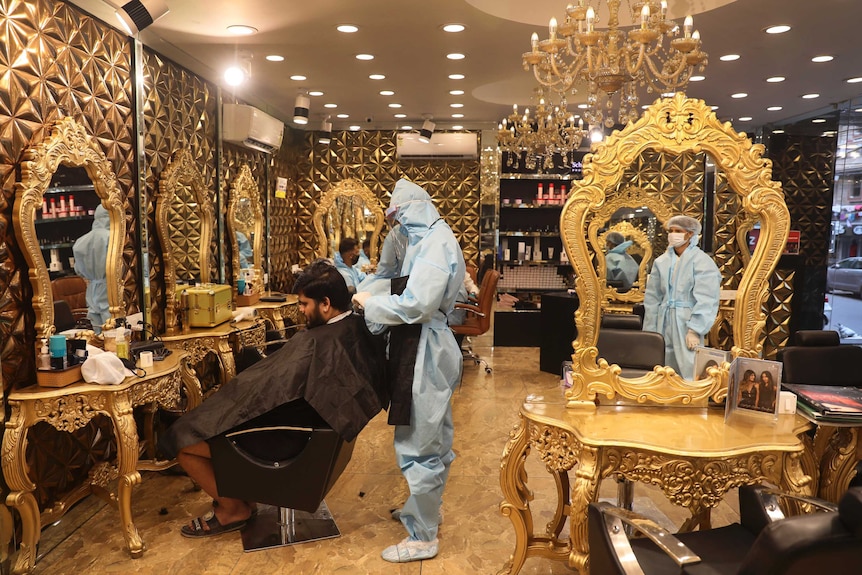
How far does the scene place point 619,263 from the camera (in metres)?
2.36

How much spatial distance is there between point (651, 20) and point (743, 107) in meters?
3.81

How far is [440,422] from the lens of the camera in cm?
264

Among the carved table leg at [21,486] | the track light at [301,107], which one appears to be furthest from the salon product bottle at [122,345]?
the track light at [301,107]

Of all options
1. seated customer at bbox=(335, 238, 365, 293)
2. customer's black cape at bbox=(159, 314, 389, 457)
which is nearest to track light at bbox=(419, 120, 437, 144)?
seated customer at bbox=(335, 238, 365, 293)

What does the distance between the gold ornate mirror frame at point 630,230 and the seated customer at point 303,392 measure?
41.7 inches

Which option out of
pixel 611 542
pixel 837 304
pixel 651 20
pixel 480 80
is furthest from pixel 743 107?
pixel 611 542

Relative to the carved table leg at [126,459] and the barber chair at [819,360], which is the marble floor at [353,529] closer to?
the carved table leg at [126,459]

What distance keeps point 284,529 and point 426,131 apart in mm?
5194

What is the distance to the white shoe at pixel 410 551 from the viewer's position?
2631mm

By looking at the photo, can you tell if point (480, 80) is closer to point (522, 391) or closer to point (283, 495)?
point (522, 391)

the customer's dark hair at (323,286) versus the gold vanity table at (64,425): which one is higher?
the customer's dark hair at (323,286)

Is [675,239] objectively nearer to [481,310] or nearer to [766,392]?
→ [766,392]

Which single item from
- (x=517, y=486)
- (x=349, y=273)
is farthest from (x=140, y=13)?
(x=349, y=273)

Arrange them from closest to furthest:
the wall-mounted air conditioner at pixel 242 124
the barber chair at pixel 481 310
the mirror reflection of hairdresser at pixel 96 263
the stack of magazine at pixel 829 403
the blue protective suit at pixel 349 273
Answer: the stack of magazine at pixel 829 403 → the mirror reflection of hairdresser at pixel 96 263 → the wall-mounted air conditioner at pixel 242 124 → the barber chair at pixel 481 310 → the blue protective suit at pixel 349 273
